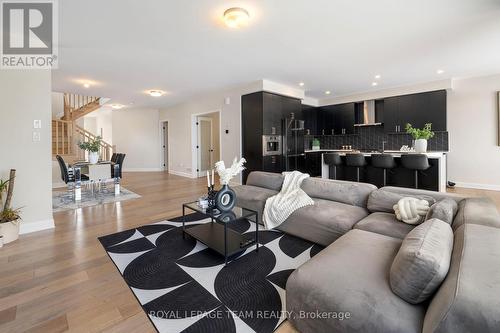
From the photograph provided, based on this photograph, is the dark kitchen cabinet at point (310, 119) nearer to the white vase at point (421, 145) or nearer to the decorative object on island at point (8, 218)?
the white vase at point (421, 145)

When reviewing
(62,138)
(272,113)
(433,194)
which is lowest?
(433,194)

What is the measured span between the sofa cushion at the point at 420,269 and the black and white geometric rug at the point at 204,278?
30.4 inches

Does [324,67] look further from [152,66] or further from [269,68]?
[152,66]

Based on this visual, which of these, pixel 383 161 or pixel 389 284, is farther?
pixel 383 161

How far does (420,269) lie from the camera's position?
107cm

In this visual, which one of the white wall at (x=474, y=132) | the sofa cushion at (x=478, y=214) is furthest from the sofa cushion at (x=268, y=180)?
the white wall at (x=474, y=132)

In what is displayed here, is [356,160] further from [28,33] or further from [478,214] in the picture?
[28,33]

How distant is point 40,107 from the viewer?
10.0 feet

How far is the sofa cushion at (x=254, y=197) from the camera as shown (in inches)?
123

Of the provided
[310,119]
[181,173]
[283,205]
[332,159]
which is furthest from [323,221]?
[181,173]

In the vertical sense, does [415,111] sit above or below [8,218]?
above

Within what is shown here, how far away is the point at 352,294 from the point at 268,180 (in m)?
2.51

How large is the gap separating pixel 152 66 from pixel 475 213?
4.86 m

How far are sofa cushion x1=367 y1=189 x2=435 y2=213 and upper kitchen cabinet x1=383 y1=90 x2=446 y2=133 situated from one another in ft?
14.8
